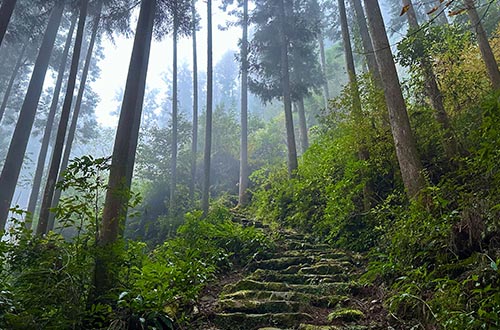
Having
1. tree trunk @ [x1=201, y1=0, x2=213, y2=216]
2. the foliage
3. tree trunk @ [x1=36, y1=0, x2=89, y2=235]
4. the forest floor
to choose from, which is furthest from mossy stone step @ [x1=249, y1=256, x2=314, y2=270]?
tree trunk @ [x1=201, y1=0, x2=213, y2=216]

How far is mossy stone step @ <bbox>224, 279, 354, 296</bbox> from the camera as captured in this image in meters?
4.27

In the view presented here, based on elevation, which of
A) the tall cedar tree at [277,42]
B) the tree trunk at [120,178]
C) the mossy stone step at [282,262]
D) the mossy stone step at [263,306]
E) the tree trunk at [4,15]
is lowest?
the mossy stone step at [263,306]

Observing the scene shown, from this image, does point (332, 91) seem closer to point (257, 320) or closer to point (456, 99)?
point (456, 99)

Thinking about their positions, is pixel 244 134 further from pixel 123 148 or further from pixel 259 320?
pixel 259 320

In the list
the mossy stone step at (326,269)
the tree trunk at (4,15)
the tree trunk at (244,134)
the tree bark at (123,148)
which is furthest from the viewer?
the tree trunk at (244,134)

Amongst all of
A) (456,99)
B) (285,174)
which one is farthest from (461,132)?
(285,174)

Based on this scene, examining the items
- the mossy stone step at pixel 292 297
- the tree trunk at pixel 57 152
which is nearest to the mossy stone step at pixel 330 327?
the mossy stone step at pixel 292 297

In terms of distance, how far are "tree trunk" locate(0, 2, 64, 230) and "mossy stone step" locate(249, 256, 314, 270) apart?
6216mm

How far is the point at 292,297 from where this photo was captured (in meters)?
4.13

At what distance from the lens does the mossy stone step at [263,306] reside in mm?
3863

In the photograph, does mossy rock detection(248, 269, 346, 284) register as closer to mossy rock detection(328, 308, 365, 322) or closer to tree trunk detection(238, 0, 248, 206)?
mossy rock detection(328, 308, 365, 322)

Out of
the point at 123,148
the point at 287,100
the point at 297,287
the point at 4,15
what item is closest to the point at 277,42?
the point at 287,100

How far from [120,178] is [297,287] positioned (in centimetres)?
287

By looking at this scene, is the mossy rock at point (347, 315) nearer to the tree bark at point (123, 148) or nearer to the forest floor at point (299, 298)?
the forest floor at point (299, 298)
